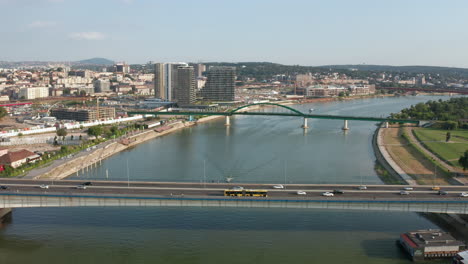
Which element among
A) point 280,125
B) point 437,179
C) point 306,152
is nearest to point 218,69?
point 280,125

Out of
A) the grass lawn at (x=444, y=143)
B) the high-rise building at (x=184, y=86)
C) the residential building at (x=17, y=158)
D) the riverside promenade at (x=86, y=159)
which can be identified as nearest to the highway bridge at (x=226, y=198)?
the riverside promenade at (x=86, y=159)

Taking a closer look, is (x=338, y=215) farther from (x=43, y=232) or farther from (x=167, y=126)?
(x=167, y=126)

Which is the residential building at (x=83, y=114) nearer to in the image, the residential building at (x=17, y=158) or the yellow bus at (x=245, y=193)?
the residential building at (x=17, y=158)

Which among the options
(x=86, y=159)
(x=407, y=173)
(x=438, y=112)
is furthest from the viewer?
(x=438, y=112)

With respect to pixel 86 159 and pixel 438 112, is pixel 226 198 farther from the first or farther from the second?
pixel 438 112

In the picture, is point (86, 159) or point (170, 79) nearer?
point (86, 159)

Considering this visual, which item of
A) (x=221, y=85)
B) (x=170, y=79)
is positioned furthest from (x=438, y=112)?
(x=170, y=79)
